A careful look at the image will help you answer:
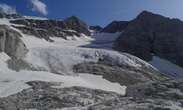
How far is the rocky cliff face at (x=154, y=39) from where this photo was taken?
9262 centimetres

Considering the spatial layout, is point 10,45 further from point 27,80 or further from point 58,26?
point 58,26

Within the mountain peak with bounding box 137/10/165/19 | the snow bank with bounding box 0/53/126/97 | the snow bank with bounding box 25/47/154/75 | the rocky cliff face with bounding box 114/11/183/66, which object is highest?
the mountain peak with bounding box 137/10/165/19

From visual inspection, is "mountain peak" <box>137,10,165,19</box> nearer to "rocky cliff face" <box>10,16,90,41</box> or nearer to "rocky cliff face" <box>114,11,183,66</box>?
"rocky cliff face" <box>114,11,183,66</box>

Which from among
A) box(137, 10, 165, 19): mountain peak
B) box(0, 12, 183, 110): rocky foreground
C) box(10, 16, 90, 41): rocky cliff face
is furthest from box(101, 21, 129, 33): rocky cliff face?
box(0, 12, 183, 110): rocky foreground

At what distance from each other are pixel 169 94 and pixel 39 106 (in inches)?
453

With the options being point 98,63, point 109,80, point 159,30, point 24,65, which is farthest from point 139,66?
point 159,30

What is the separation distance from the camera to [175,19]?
108125mm

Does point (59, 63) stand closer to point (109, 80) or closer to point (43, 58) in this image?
point (43, 58)

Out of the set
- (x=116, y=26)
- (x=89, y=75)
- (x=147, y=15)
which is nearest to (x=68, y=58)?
(x=89, y=75)

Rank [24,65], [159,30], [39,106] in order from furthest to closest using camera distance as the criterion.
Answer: [159,30]
[24,65]
[39,106]

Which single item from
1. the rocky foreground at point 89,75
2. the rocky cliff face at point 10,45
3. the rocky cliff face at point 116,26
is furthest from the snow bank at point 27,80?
the rocky cliff face at point 116,26

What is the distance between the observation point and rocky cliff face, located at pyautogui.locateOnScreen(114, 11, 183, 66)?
9262cm

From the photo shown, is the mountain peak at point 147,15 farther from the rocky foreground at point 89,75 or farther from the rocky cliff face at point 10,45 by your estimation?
the rocky cliff face at point 10,45

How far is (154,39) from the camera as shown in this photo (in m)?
102
